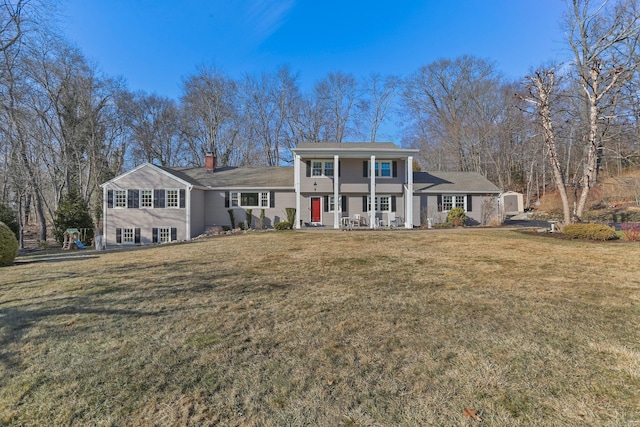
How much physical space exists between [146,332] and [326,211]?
16.8 metres

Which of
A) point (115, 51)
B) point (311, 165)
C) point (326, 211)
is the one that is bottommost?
point (326, 211)

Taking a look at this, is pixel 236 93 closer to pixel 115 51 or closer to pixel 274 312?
pixel 115 51

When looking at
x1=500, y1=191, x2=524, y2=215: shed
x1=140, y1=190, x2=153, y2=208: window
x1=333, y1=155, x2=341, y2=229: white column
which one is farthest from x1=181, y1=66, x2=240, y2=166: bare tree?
x1=500, y1=191, x2=524, y2=215: shed

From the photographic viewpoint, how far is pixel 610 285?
5785 mm

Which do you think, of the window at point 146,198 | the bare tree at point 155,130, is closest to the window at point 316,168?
the window at point 146,198

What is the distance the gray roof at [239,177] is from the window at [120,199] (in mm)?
2863

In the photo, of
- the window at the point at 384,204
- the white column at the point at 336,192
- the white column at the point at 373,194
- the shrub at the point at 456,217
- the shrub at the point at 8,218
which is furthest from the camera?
the window at the point at 384,204

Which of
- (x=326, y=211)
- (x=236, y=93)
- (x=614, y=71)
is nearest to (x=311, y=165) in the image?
(x=326, y=211)

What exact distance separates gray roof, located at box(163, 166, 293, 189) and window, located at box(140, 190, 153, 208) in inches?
71.9

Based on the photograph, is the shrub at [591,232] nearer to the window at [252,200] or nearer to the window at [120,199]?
the window at [252,200]

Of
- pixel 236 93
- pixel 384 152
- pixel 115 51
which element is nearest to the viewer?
pixel 115 51

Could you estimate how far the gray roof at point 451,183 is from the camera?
66.8 feet

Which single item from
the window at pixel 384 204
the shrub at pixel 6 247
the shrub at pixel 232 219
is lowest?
the shrub at pixel 6 247

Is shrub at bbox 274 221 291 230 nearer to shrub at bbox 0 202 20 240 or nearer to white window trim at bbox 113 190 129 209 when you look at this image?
white window trim at bbox 113 190 129 209
